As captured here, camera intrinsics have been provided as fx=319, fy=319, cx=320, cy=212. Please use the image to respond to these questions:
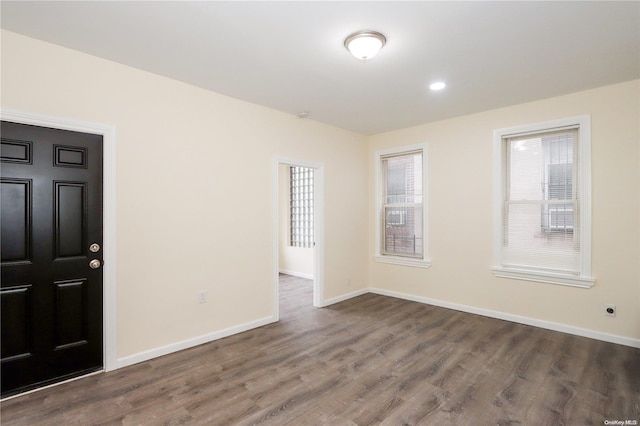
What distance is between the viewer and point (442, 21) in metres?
2.21

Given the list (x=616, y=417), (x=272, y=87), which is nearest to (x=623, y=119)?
(x=616, y=417)

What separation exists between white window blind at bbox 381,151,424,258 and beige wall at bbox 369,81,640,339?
228 millimetres

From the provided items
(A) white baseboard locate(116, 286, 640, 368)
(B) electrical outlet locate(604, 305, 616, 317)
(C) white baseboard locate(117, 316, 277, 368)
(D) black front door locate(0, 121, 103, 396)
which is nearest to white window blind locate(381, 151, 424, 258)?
(A) white baseboard locate(116, 286, 640, 368)

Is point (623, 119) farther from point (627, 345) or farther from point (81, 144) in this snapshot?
point (81, 144)

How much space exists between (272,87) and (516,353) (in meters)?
3.62

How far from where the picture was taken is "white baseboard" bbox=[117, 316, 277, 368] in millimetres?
2867

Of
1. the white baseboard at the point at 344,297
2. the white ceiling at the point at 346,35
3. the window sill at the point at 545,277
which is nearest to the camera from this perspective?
the white ceiling at the point at 346,35

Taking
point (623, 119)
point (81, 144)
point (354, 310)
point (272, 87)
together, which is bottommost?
point (354, 310)

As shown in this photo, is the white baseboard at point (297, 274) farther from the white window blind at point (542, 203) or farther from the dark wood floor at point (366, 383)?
the white window blind at point (542, 203)

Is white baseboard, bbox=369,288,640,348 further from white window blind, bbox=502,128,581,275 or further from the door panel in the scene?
the door panel

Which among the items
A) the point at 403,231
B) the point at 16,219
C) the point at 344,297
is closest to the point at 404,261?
the point at 403,231

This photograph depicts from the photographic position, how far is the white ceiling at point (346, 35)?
6.87ft

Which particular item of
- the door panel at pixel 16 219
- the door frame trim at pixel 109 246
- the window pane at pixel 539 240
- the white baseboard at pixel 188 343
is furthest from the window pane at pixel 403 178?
the door panel at pixel 16 219

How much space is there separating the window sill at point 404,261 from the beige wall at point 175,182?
2073 mm
